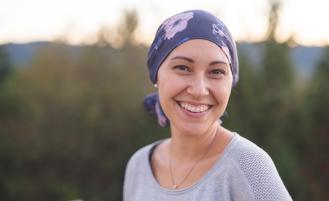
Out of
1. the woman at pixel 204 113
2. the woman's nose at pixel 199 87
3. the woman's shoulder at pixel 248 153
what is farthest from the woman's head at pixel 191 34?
the woman's shoulder at pixel 248 153

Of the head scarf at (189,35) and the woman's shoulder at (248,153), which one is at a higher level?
the head scarf at (189,35)

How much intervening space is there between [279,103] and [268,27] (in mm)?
945

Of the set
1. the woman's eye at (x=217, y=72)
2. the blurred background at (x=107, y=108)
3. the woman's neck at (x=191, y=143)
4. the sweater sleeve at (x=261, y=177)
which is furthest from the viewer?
the blurred background at (x=107, y=108)

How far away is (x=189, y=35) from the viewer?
154 cm

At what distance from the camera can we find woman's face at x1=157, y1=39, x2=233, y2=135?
59.6 inches

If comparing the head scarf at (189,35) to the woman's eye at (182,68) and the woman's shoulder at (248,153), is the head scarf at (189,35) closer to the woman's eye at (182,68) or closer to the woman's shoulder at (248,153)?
the woman's eye at (182,68)

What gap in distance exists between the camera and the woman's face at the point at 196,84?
1515 mm

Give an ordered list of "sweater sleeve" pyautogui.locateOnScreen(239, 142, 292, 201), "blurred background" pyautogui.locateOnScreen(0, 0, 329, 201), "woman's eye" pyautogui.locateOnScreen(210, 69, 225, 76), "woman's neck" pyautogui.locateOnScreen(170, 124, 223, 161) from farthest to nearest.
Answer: "blurred background" pyautogui.locateOnScreen(0, 0, 329, 201) < "woman's neck" pyautogui.locateOnScreen(170, 124, 223, 161) < "woman's eye" pyautogui.locateOnScreen(210, 69, 225, 76) < "sweater sleeve" pyautogui.locateOnScreen(239, 142, 292, 201)

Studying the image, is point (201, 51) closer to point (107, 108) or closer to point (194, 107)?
point (194, 107)

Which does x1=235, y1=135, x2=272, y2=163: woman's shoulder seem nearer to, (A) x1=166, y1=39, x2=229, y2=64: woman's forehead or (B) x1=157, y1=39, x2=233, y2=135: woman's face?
(B) x1=157, y1=39, x2=233, y2=135: woman's face

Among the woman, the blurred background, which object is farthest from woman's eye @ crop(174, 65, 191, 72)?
the blurred background

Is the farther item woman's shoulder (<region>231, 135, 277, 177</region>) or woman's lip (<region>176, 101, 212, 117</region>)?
woman's lip (<region>176, 101, 212, 117</region>)

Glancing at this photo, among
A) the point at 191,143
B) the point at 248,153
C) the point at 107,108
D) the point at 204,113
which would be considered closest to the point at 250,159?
the point at 248,153

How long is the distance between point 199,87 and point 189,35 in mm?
156
